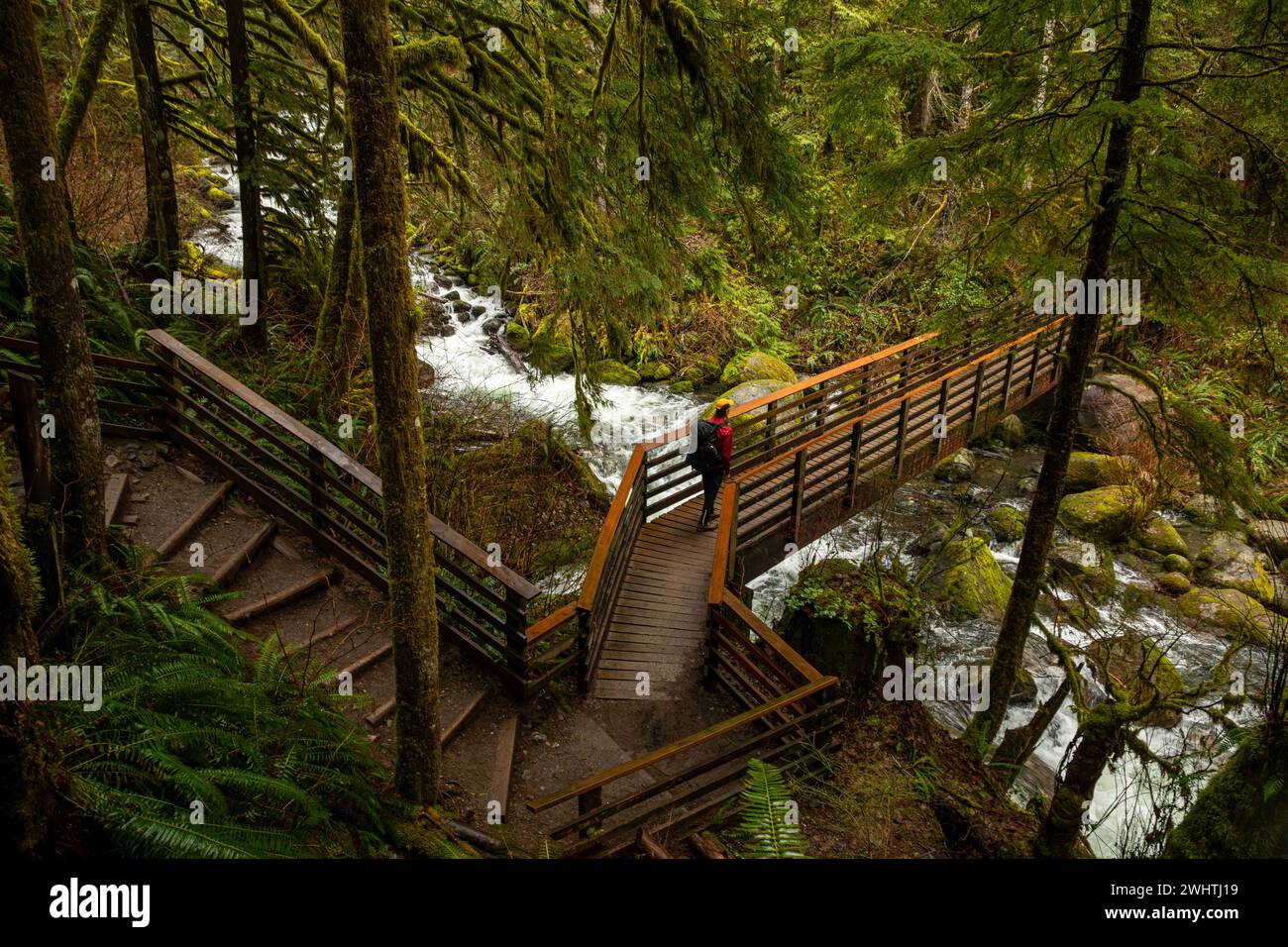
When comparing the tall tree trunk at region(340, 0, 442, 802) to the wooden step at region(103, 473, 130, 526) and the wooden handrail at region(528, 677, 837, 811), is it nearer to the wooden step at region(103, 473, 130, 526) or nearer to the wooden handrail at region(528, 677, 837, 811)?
the wooden handrail at region(528, 677, 837, 811)

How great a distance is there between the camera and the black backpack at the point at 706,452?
367 inches

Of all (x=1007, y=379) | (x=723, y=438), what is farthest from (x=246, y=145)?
(x=1007, y=379)

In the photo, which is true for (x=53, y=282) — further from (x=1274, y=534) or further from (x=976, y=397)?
(x=1274, y=534)

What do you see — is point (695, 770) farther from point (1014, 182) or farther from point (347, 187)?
point (347, 187)

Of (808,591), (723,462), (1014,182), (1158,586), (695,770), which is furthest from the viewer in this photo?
(1158,586)

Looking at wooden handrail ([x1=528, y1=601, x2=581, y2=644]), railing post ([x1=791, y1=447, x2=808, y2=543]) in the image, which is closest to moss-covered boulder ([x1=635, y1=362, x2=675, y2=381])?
railing post ([x1=791, y1=447, x2=808, y2=543])

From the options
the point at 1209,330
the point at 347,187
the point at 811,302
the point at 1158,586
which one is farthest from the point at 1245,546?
the point at 347,187

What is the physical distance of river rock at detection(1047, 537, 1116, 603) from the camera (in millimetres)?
11820

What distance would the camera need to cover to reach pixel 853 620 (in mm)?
7973

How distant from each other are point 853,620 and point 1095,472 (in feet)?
33.7

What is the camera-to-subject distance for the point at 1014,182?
6324 mm

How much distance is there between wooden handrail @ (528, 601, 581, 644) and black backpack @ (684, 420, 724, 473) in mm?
3174

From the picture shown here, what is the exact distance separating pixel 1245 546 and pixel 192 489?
675 inches

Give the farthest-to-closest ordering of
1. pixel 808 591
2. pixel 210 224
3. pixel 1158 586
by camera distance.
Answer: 1. pixel 210 224
2. pixel 1158 586
3. pixel 808 591
